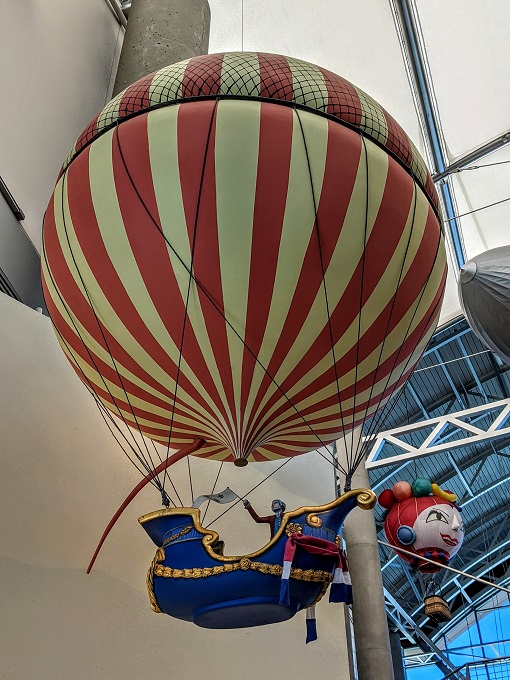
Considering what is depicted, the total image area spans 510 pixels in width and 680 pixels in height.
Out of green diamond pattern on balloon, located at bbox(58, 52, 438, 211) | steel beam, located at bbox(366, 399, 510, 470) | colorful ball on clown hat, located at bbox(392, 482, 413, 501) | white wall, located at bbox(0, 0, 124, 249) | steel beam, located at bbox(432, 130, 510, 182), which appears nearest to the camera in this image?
green diamond pattern on balloon, located at bbox(58, 52, 438, 211)

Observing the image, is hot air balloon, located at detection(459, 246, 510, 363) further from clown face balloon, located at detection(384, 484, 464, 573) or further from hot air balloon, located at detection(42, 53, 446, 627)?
hot air balloon, located at detection(42, 53, 446, 627)

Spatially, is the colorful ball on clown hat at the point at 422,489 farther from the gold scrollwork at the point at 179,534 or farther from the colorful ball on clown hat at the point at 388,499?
the gold scrollwork at the point at 179,534

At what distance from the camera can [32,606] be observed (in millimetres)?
3691

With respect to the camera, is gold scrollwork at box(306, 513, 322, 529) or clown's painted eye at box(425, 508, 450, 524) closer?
gold scrollwork at box(306, 513, 322, 529)

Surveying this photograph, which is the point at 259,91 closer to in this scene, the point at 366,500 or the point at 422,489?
the point at 366,500

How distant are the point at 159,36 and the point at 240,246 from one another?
4405 mm

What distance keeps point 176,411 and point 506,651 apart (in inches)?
766

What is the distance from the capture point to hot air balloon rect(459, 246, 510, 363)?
5996mm

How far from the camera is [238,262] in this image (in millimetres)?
3234

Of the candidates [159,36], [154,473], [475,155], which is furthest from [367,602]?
[159,36]

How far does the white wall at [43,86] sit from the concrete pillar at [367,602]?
341cm

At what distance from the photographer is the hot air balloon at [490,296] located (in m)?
6.00

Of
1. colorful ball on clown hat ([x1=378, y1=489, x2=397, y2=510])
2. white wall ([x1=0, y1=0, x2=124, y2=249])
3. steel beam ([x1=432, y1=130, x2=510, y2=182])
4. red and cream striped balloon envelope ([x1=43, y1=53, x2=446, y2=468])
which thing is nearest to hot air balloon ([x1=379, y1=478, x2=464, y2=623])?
colorful ball on clown hat ([x1=378, y1=489, x2=397, y2=510])

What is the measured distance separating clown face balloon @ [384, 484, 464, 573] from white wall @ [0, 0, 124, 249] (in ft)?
14.3
